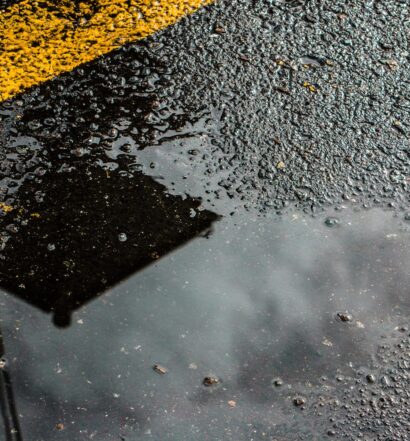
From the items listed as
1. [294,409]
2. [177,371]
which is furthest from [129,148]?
[294,409]

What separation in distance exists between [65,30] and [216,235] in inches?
60.6

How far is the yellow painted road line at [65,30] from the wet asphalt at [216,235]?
98 millimetres

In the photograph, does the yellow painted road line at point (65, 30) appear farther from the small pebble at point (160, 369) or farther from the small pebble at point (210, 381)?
the small pebble at point (210, 381)

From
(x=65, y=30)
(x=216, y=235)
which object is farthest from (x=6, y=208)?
(x=65, y=30)

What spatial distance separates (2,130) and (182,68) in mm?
939

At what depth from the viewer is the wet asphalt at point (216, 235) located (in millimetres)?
2252

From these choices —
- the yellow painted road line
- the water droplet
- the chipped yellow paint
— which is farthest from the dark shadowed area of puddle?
the yellow painted road line

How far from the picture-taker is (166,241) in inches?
105

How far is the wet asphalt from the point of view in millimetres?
2252

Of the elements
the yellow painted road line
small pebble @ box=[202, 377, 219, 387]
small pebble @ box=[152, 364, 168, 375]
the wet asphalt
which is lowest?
small pebble @ box=[202, 377, 219, 387]

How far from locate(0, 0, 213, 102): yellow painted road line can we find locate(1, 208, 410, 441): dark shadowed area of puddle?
4.12 feet

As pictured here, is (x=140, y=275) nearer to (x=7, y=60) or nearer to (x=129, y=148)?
(x=129, y=148)

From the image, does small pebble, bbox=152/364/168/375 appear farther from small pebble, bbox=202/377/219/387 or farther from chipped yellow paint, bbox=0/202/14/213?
chipped yellow paint, bbox=0/202/14/213

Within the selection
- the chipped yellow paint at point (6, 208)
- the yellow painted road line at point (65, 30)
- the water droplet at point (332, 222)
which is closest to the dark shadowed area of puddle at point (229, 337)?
the water droplet at point (332, 222)
